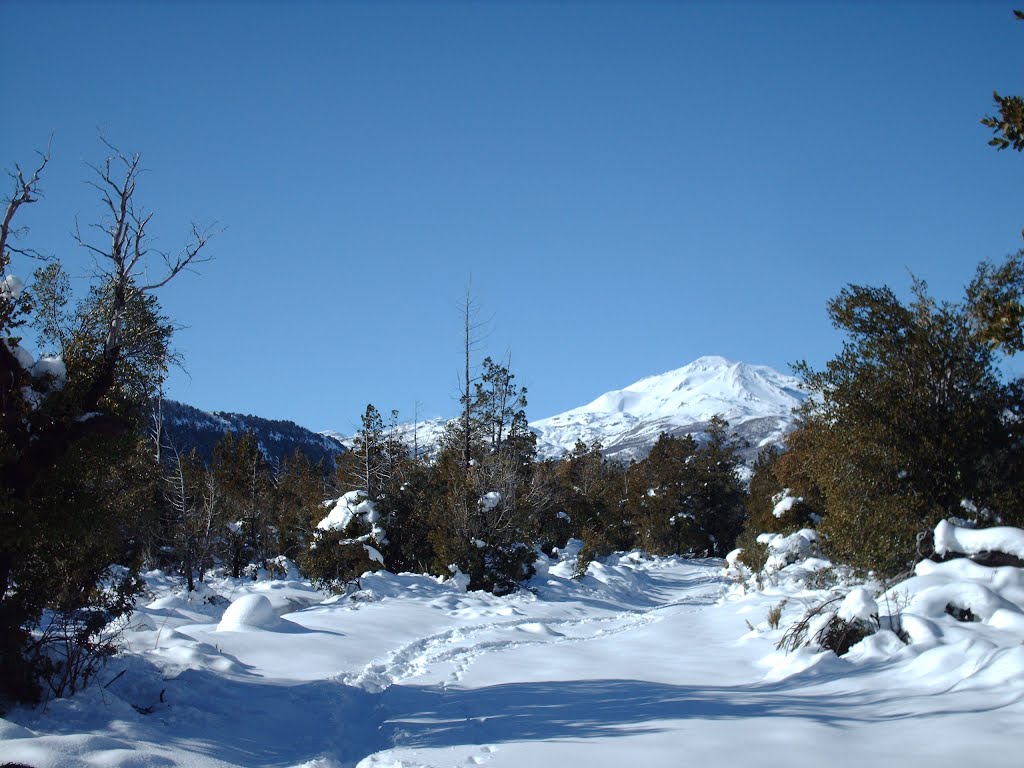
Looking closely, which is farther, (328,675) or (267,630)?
(267,630)

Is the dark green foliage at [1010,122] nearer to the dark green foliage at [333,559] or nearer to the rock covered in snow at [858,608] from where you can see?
the rock covered in snow at [858,608]

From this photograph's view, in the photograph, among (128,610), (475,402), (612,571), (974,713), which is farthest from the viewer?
(475,402)

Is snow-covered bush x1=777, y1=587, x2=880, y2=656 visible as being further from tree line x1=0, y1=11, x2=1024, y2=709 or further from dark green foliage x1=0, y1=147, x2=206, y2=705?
dark green foliage x1=0, y1=147, x2=206, y2=705

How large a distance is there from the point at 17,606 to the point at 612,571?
23.0 metres

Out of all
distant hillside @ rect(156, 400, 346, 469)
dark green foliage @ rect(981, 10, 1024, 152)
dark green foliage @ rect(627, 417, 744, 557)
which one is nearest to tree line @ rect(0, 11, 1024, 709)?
dark green foliage @ rect(981, 10, 1024, 152)

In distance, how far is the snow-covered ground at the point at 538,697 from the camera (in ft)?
19.1

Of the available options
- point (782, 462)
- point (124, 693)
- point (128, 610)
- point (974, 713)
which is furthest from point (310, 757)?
point (782, 462)

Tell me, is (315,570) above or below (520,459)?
below

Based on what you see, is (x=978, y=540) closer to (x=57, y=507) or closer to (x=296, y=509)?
(x=57, y=507)

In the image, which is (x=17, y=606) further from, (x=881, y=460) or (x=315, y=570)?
(x=315, y=570)

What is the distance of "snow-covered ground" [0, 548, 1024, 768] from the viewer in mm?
5824

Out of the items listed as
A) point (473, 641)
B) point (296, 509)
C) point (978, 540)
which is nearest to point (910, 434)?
point (978, 540)

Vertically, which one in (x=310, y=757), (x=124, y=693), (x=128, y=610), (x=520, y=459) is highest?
(x=520, y=459)

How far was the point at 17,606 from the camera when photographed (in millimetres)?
6656
